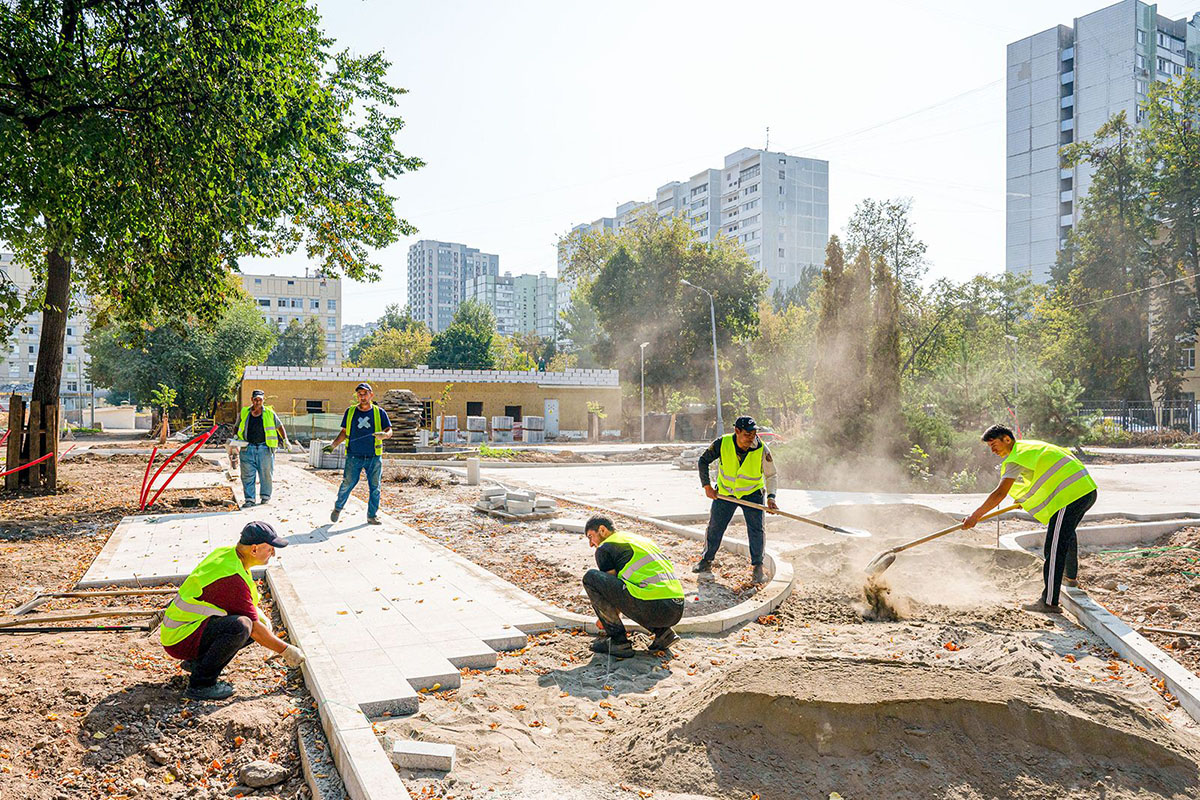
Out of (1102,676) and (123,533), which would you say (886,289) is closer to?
(1102,676)

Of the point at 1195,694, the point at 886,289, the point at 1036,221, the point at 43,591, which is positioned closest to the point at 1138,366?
the point at 886,289

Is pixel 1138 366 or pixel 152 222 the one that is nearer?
pixel 152 222

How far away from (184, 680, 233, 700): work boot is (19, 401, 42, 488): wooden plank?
11338mm

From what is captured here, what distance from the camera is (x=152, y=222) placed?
1039 centimetres

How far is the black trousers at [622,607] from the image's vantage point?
5332 mm

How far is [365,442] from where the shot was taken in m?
10.8

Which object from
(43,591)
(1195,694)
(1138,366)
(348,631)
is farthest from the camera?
(1138,366)

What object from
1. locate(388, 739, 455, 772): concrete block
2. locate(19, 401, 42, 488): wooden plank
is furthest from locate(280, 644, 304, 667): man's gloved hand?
locate(19, 401, 42, 488): wooden plank

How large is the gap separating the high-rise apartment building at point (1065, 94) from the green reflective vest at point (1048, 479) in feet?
232

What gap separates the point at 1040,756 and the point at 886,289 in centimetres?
1466

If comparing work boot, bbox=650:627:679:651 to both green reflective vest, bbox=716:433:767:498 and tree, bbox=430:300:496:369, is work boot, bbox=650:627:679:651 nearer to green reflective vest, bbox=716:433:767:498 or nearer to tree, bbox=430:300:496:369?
green reflective vest, bbox=716:433:767:498

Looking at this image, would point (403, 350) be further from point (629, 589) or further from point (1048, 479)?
point (629, 589)

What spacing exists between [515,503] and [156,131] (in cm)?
659

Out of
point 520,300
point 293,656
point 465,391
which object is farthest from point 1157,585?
point 520,300
